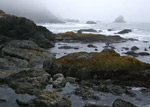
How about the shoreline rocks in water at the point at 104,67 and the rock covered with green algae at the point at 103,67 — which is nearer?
the shoreline rocks in water at the point at 104,67

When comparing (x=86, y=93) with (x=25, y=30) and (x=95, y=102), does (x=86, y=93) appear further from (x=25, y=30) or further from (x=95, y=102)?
(x=25, y=30)

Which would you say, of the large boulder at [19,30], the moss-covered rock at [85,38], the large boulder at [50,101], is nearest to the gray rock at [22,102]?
the large boulder at [50,101]

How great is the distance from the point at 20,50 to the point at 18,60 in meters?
4.06

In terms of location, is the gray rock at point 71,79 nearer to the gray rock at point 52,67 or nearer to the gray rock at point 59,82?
the gray rock at point 59,82

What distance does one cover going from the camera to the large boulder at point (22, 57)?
2500 centimetres

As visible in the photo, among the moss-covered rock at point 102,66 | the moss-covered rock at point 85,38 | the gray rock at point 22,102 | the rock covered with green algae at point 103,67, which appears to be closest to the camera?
the gray rock at point 22,102

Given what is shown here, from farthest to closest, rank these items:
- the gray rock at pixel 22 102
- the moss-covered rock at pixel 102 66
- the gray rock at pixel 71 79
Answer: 1. the moss-covered rock at pixel 102 66
2. the gray rock at pixel 71 79
3. the gray rock at pixel 22 102

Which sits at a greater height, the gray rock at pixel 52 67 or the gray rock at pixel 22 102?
the gray rock at pixel 52 67

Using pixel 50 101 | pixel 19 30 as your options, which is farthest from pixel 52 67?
pixel 19 30

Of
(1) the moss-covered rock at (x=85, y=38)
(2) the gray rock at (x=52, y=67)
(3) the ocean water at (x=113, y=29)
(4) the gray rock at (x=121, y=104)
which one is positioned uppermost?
(3) the ocean water at (x=113, y=29)

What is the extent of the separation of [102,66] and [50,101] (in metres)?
9.03

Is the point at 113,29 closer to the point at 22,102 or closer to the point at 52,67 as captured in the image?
the point at 52,67

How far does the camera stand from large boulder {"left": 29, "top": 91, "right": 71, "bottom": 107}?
14.2 m

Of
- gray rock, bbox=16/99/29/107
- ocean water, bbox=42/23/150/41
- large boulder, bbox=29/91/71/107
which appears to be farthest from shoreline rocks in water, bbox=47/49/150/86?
ocean water, bbox=42/23/150/41
